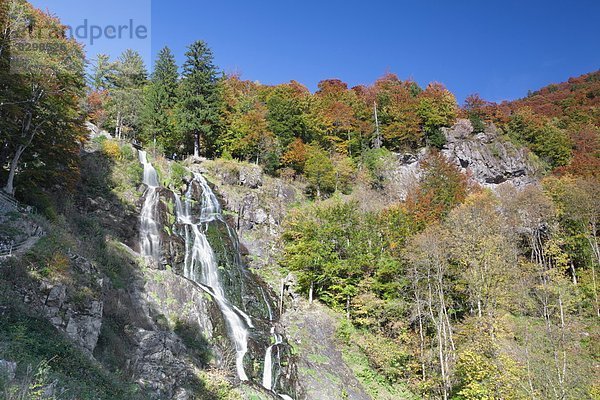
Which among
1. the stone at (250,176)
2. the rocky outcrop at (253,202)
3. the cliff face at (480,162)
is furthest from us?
the cliff face at (480,162)

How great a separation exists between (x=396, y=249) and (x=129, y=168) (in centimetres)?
2081

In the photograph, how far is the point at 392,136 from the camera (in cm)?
4678

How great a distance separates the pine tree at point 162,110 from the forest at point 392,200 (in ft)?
0.70

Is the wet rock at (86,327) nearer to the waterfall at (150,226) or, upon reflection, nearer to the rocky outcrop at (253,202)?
the waterfall at (150,226)

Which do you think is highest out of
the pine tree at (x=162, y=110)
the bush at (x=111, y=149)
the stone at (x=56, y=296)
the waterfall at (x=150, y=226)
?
the pine tree at (x=162, y=110)

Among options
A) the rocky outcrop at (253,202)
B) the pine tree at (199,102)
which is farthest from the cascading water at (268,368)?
the pine tree at (199,102)

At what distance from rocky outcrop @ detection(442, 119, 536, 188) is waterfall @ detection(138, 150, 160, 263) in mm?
35775

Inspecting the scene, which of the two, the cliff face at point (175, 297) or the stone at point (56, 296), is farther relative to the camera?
the cliff face at point (175, 297)

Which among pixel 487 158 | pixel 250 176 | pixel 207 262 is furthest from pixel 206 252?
pixel 487 158

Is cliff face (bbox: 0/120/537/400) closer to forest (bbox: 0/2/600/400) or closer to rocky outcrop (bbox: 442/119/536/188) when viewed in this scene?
forest (bbox: 0/2/600/400)

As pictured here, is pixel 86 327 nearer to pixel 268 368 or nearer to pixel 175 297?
pixel 175 297

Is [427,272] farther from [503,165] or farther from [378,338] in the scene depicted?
[503,165]

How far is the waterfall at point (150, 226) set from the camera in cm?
2142

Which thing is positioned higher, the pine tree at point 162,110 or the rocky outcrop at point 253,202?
the pine tree at point 162,110
